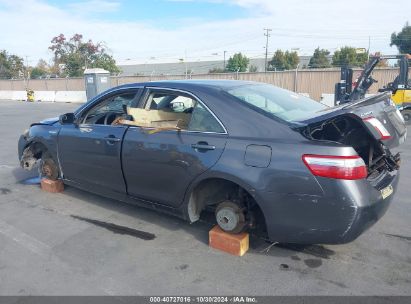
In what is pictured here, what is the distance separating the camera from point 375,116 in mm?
3150

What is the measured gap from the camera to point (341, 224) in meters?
2.95

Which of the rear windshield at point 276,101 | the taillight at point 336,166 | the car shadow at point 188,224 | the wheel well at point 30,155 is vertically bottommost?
the car shadow at point 188,224

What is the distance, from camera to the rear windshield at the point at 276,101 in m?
3.50

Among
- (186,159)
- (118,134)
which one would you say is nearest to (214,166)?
(186,159)

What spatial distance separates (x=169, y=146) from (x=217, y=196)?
703 mm

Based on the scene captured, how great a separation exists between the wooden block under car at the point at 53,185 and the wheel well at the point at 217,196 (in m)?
2.58

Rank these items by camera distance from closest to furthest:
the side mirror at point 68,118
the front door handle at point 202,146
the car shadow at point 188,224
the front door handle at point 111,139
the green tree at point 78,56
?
the front door handle at point 202,146
the car shadow at point 188,224
the front door handle at point 111,139
the side mirror at point 68,118
the green tree at point 78,56

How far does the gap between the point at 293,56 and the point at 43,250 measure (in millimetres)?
61975

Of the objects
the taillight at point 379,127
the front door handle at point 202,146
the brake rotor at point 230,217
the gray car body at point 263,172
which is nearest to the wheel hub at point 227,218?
the brake rotor at point 230,217

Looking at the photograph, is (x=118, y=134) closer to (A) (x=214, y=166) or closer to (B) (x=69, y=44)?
(A) (x=214, y=166)

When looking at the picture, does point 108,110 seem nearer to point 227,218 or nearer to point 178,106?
point 178,106

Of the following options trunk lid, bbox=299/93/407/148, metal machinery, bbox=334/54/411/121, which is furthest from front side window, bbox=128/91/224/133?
metal machinery, bbox=334/54/411/121

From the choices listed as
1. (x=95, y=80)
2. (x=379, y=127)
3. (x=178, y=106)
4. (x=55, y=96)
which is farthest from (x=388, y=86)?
(x=55, y=96)

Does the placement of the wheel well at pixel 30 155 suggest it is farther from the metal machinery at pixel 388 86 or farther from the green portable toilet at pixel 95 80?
the green portable toilet at pixel 95 80
